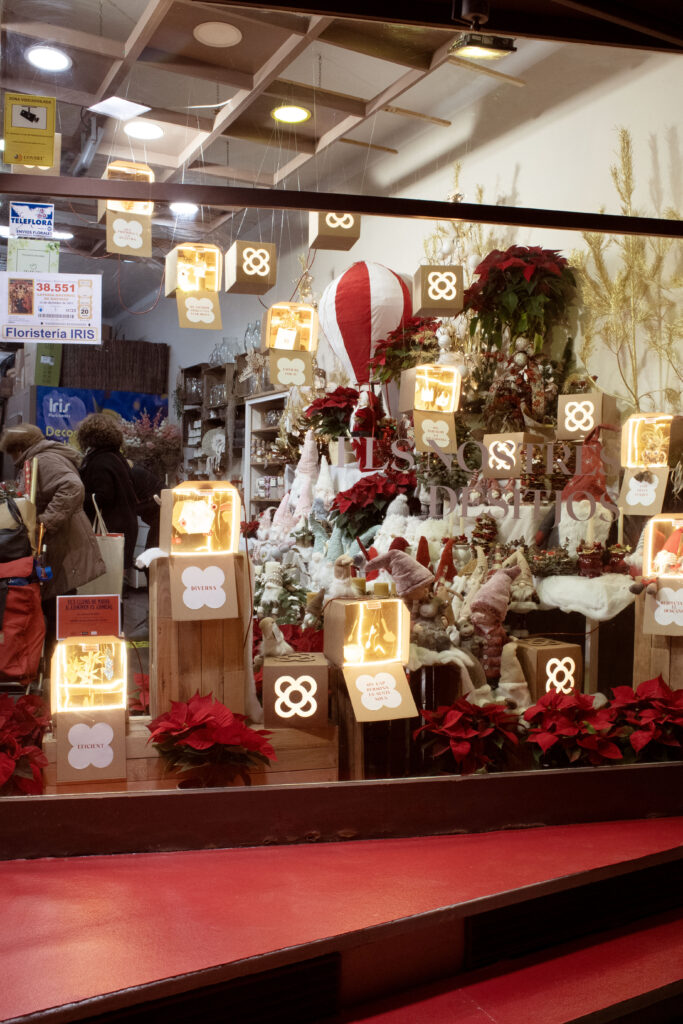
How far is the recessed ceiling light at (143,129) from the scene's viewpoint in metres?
2.71

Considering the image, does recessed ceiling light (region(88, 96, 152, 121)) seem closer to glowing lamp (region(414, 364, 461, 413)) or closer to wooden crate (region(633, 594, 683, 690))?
glowing lamp (region(414, 364, 461, 413))

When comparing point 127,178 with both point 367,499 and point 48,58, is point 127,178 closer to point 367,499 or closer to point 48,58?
point 48,58

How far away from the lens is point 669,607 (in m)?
3.05

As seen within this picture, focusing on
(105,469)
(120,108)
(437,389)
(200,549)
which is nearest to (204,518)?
(200,549)

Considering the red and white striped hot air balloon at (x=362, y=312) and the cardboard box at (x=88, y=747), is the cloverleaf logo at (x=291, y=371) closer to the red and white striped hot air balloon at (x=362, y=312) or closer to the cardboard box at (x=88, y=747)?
the red and white striped hot air balloon at (x=362, y=312)

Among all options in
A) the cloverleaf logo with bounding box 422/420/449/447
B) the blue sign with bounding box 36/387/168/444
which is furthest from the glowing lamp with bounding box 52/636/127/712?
the cloverleaf logo with bounding box 422/420/449/447

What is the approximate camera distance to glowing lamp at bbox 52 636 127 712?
2486 millimetres

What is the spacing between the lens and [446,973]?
216 cm

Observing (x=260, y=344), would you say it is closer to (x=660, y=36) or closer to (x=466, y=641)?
(x=466, y=641)

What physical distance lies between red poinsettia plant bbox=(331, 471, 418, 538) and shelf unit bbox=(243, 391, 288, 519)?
0.45m

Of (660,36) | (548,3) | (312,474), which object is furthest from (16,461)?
(660,36)

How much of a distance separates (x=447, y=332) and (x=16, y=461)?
5.88 ft

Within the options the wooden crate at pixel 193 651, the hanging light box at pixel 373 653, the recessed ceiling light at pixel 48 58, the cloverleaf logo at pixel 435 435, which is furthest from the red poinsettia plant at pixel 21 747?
the recessed ceiling light at pixel 48 58

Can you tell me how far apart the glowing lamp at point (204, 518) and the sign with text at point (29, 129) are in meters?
1.07
